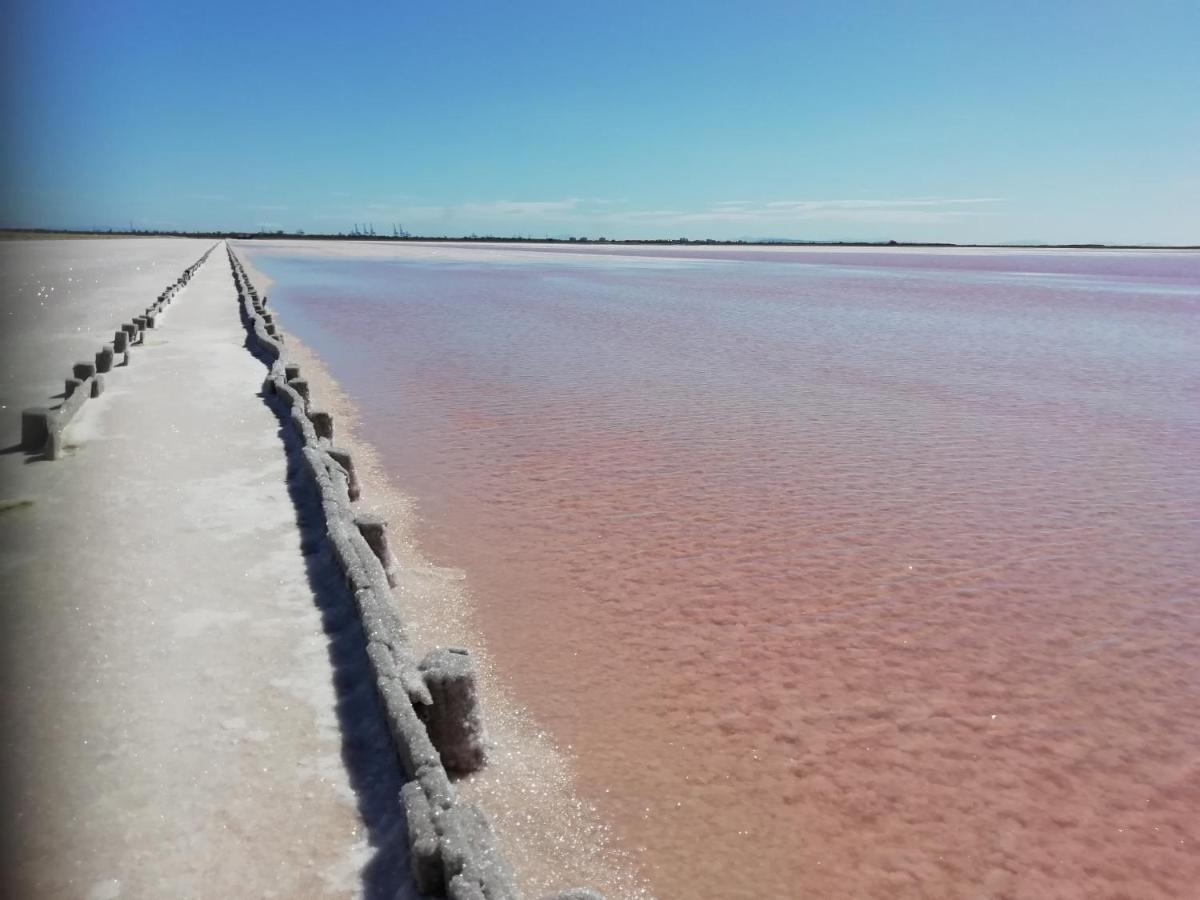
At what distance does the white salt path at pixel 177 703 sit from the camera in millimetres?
3553

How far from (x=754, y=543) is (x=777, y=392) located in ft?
25.7

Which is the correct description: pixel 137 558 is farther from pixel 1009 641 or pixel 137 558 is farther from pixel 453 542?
pixel 1009 641

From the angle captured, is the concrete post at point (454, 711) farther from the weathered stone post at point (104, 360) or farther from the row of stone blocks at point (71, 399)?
the weathered stone post at point (104, 360)

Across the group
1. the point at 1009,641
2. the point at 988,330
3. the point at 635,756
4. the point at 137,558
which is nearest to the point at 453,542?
the point at 137,558

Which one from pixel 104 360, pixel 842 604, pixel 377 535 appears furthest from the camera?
pixel 104 360

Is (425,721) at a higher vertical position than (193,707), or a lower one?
lower

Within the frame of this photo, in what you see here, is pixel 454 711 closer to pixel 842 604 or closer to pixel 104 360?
pixel 842 604

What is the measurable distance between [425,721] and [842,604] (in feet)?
13.4

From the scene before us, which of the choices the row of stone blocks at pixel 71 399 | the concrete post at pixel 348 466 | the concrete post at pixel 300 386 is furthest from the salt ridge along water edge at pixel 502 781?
the concrete post at pixel 300 386

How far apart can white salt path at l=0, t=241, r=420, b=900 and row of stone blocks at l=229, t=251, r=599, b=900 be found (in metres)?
0.21

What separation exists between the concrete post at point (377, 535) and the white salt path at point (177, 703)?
521 millimetres

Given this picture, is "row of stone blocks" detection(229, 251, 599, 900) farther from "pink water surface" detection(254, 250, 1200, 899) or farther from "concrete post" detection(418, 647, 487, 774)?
"pink water surface" detection(254, 250, 1200, 899)

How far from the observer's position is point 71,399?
1065 centimetres

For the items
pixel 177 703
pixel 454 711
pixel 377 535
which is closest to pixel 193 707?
pixel 177 703
